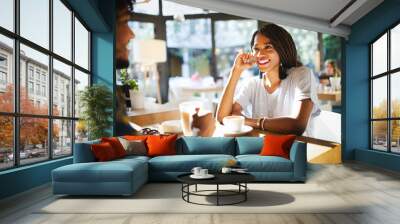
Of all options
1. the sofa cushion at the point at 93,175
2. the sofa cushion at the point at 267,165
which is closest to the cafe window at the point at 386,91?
the sofa cushion at the point at 267,165

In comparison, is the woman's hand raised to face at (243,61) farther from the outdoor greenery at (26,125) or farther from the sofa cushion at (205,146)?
the outdoor greenery at (26,125)

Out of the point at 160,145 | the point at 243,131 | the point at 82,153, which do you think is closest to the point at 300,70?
the point at 243,131

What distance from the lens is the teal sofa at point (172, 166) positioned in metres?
4.94

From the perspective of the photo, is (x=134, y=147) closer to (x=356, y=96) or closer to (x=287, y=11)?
(x=287, y=11)

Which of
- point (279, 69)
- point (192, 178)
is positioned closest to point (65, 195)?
point (192, 178)

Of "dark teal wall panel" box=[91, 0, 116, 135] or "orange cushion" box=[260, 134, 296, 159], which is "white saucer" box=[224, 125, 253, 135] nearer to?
"orange cushion" box=[260, 134, 296, 159]

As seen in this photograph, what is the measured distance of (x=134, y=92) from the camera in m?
8.62

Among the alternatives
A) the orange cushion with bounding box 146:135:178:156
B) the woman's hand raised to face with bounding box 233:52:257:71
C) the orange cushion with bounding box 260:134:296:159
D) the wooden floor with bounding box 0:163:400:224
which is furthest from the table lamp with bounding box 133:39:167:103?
the wooden floor with bounding box 0:163:400:224

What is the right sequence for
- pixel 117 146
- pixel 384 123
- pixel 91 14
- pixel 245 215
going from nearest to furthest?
pixel 245 215
pixel 117 146
pixel 91 14
pixel 384 123

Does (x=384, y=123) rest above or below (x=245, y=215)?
above

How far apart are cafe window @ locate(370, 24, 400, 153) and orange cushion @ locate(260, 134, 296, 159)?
2.78 m

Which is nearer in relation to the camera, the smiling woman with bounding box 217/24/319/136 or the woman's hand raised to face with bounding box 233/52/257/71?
the smiling woman with bounding box 217/24/319/136

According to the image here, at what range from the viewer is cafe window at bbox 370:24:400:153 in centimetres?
803

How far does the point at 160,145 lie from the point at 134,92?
2.24 m
